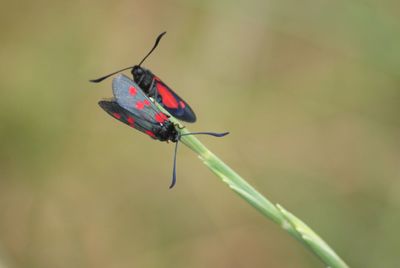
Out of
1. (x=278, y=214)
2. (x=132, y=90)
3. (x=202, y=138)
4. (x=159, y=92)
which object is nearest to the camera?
(x=278, y=214)

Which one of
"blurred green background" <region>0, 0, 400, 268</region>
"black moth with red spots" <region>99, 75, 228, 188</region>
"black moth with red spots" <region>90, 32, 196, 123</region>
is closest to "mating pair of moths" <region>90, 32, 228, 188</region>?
"black moth with red spots" <region>99, 75, 228, 188</region>

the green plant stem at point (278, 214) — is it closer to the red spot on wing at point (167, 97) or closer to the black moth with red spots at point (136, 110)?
the black moth with red spots at point (136, 110)

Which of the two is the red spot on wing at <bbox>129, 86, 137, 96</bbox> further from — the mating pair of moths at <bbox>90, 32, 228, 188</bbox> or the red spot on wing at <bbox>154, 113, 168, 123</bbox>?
the red spot on wing at <bbox>154, 113, 168, 123</bbox>

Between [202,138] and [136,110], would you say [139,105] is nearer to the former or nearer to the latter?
[136,110]

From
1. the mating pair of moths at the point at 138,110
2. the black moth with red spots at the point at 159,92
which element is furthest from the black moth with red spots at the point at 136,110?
the black moth with red spots at the point at 159,92

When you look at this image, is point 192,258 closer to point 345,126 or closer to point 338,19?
point 345,126

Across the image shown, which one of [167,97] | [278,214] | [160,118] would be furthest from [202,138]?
[278,214]
